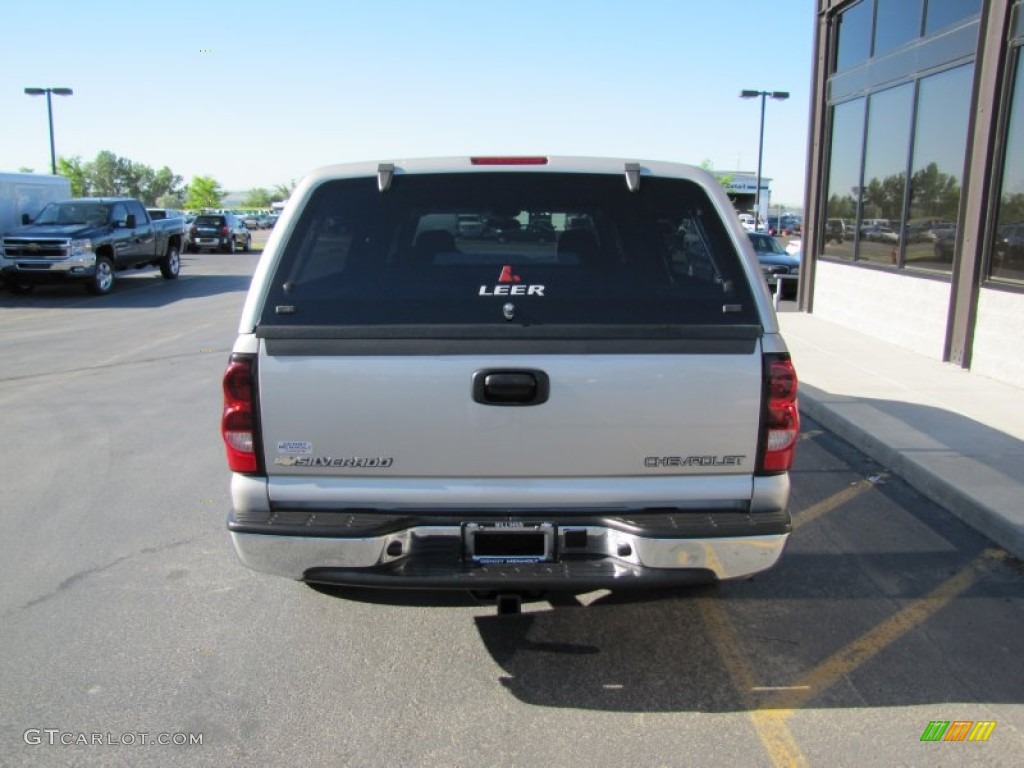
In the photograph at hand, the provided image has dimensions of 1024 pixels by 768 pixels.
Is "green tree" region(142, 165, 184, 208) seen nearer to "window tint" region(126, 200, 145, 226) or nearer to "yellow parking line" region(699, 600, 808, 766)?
"window tint" region(126, 200, 145, 226)

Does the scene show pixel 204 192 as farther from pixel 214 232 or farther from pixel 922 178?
pixel 922 178

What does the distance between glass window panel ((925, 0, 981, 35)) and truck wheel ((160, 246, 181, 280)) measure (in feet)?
57.6

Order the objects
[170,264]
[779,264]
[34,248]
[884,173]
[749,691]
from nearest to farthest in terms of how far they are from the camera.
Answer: [749,691] → [884,173] → [34,248] → [779,264] → [170,264]

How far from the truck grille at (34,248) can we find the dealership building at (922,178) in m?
14.4

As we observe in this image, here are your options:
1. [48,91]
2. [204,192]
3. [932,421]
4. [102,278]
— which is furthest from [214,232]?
[204,192]

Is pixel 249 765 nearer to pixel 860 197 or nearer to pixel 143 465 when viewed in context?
pixel 143 465

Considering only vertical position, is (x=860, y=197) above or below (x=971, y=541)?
above

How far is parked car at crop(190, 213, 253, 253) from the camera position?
110 feet

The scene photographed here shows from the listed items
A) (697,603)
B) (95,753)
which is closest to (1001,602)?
(697,603)

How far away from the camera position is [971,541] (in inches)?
190

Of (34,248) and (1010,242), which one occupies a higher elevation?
(1010,242)

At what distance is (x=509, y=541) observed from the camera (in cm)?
306

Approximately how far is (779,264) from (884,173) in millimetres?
6927

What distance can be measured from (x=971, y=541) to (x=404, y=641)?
3353mm
